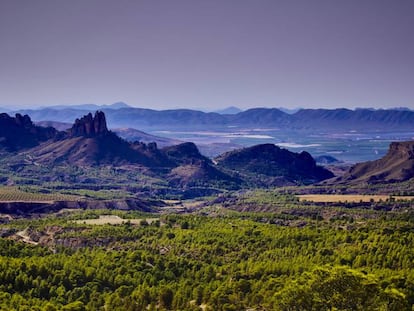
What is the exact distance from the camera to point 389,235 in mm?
111750

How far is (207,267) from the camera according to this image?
9769 cm

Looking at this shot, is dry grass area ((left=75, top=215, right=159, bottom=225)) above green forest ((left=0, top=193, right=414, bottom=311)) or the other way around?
the other way around

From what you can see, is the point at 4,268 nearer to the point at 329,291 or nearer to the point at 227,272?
the point at 227,272

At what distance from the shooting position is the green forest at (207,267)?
52.2 m

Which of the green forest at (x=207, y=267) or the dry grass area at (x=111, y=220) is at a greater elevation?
the green forest at (x=207, y=267)

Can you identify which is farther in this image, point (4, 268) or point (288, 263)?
point (288, 263)

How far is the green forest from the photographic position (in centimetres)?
5219

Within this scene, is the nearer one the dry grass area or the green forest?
the green forest

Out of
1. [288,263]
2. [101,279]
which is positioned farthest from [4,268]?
[288,263]

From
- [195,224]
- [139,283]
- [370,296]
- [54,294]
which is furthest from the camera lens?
[195,224]

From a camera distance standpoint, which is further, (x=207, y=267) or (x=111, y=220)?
(x=111, y=220)

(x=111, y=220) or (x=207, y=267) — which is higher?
(x=207, y=267)

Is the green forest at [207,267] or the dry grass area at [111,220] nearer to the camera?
the green forest at [207,267]

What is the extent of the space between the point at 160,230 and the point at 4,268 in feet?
171
